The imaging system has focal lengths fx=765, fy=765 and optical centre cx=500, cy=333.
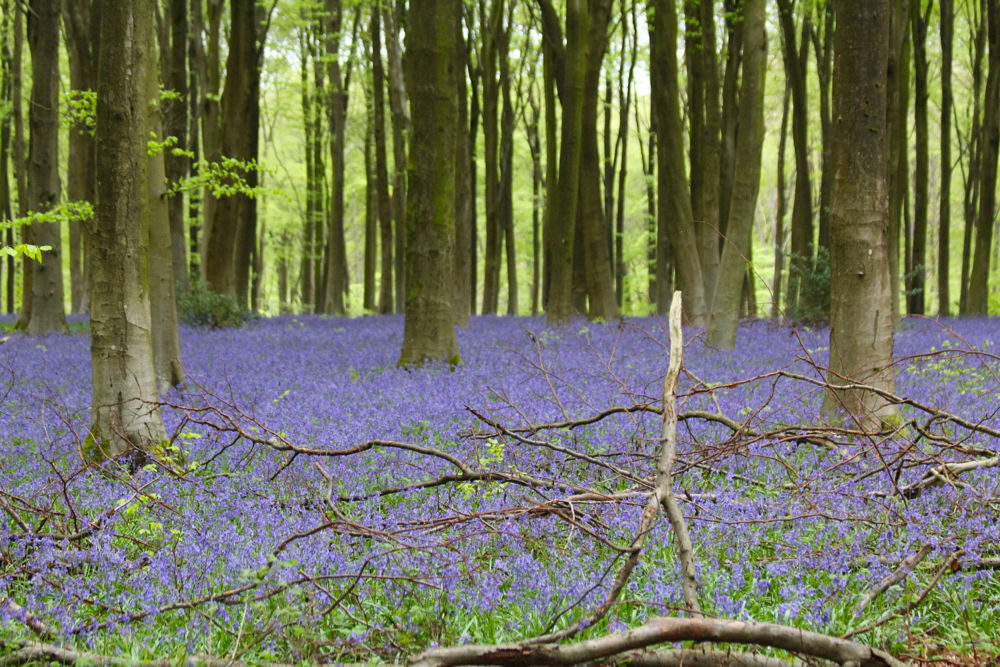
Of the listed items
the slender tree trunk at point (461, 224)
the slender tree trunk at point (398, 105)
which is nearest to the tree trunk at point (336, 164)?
the slender tree trunk at point (398, 105)

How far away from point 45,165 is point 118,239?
10.4 m

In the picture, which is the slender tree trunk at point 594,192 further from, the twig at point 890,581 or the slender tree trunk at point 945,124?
the twig at point 890,581

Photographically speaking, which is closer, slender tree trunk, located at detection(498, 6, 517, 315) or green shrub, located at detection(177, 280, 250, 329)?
green shrub, located at detection(177, 280, 250, 329)

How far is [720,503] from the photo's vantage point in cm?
431

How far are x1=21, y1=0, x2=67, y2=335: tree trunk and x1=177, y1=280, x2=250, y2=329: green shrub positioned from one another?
98.6 inches

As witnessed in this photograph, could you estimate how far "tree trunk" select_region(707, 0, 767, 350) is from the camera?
37.4 ft

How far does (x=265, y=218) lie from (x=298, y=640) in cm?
3680

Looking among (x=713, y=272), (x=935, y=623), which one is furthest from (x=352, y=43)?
(x=935, y=623)

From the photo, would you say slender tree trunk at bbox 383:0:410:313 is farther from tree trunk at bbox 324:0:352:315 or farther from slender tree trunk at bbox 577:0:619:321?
slender tree trunk at bbox 577:0:619:321

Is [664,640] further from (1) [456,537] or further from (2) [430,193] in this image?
(2) [430,193]

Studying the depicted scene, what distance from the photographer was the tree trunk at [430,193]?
10000 millimetres

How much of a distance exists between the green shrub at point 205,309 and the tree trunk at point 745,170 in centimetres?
1038

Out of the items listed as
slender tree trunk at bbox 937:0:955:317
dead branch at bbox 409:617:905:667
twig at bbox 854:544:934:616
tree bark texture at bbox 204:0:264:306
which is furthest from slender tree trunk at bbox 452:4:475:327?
dead branch at bbox 409:617:905:667

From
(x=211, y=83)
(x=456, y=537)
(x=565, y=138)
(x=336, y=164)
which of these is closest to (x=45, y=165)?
(x=211, y=83)
